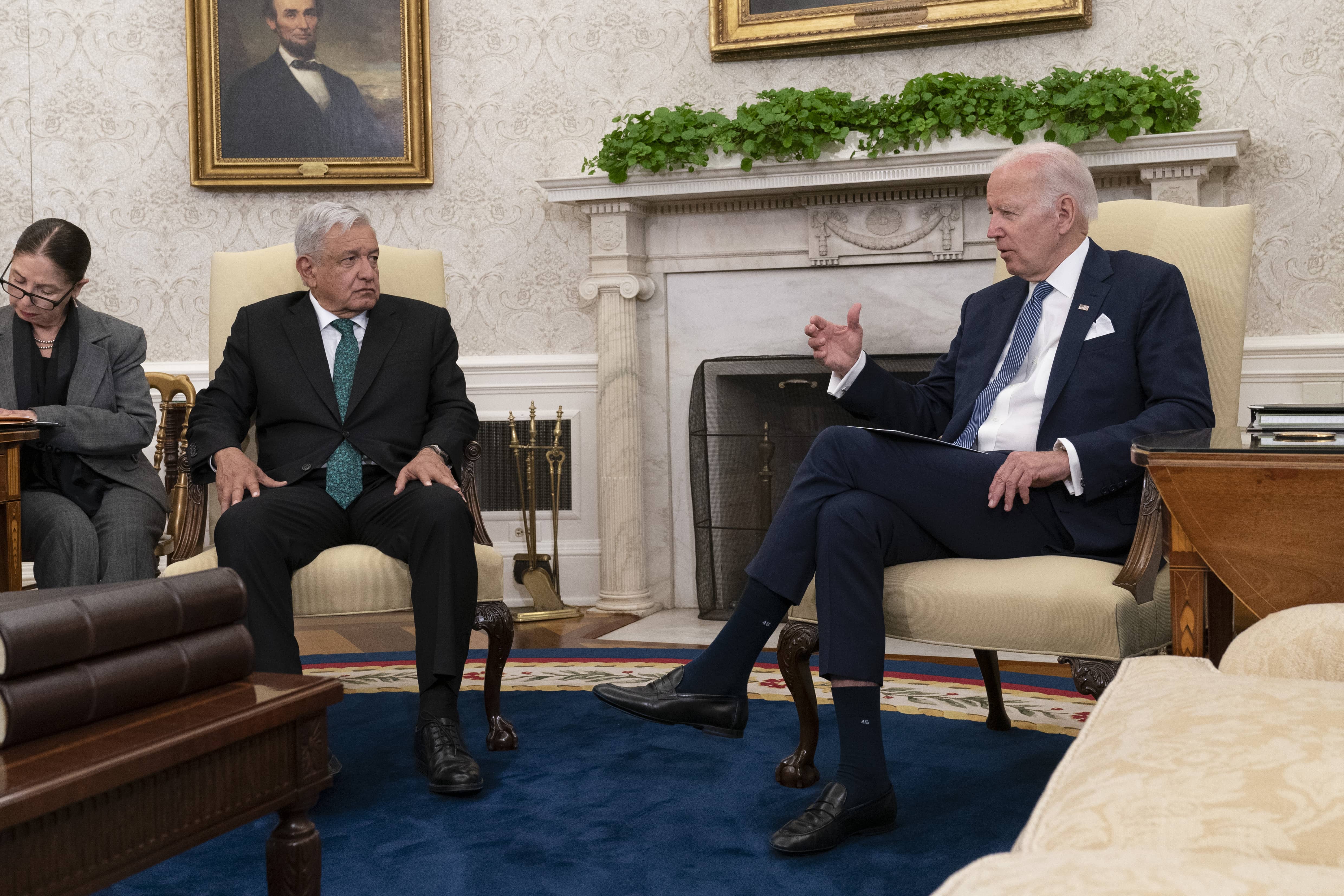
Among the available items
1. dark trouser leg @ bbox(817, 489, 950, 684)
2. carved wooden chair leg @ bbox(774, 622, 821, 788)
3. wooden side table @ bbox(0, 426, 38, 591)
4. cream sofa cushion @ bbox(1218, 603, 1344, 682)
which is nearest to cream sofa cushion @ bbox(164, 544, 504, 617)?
wooden side table @ bbox(0, 426, 38, 591)

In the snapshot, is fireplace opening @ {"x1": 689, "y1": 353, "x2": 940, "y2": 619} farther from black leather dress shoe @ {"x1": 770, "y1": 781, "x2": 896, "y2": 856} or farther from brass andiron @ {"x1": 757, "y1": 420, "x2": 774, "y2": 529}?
black leather dress shoe @ {"x1": 770, "y1": 781, "x2": 896, "y2": 856}

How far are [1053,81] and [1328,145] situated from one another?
0.96 meters

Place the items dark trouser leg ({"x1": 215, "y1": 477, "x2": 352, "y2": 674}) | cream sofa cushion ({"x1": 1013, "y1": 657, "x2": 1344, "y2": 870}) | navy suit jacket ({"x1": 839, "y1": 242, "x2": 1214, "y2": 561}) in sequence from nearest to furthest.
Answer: cream sofa cushion ({"x1": 1013, "y1": 657, "x2": 1344, "y2": 870}) < navy suit jacket ({"x1": 839, "y1": 242, "x2": 1214, "y2": 561}) < dark trouser leg ({"x1": 215, "y1": 477, "x2": 352, "y2": 674})

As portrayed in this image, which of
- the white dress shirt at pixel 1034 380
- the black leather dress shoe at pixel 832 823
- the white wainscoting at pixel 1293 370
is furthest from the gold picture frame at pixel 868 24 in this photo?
the black leather dress shoe at pixel 832 823

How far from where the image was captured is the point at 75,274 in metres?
3.01

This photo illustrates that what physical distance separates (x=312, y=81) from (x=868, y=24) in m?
2.22

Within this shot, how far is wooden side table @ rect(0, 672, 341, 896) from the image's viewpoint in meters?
1.14

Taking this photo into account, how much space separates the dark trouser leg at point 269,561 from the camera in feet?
7.82

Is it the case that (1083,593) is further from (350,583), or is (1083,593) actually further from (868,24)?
(868,24)

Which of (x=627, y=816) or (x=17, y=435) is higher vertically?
(x=17, y=435)

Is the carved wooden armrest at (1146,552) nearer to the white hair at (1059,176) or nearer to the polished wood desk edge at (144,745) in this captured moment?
the white hair at (1059,176)

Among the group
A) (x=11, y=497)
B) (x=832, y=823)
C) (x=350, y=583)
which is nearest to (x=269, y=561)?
(x=350, y=583)

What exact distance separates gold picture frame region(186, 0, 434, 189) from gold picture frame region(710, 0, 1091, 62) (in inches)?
49.7

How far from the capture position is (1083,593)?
6.26 feet
